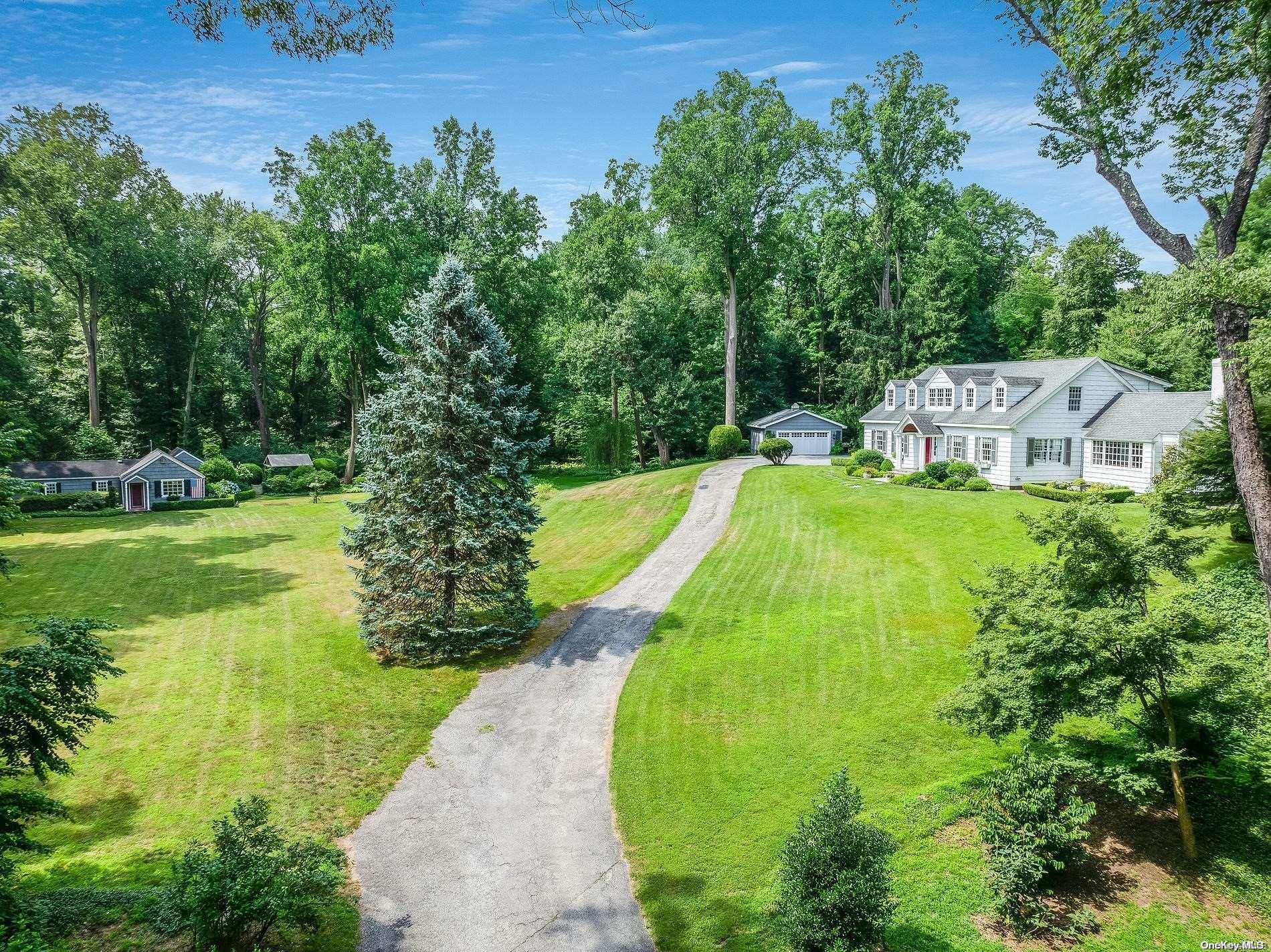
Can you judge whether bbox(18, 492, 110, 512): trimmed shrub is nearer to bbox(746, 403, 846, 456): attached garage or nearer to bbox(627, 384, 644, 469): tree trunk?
bbox(627, 384, 644, 469): tree trunk

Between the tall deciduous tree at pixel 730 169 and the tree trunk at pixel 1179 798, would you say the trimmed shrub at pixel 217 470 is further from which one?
the tree trunk at pixel 1179 798

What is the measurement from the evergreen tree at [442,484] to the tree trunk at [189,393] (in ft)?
136

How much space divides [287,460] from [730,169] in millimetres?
37084

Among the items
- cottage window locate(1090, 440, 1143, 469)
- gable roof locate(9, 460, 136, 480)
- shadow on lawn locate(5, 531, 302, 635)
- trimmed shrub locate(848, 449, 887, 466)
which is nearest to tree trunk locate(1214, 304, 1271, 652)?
cottage window locate(1090, 440, 1143, 469)

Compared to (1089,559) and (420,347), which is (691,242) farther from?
(1089,559)

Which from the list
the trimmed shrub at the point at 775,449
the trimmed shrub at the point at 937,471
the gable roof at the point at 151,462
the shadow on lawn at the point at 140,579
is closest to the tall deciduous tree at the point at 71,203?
the gable roof at the point at 151,462

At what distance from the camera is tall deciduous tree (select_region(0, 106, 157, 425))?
4016 cm

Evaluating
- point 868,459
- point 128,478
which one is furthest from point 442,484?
point 128,478

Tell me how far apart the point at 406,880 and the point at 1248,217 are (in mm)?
35241

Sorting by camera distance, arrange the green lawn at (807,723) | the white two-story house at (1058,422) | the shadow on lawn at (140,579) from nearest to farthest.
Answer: the green lawn at (807,723), the shadow on lawn at (140,579), the white two-story house at (1058,422)

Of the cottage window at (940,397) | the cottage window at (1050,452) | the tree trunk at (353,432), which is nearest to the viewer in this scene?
the cottage window at (1050,452)

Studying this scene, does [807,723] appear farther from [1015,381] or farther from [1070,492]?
[1015,381]

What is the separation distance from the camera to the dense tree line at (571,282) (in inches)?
1629

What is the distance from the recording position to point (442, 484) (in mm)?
16641
